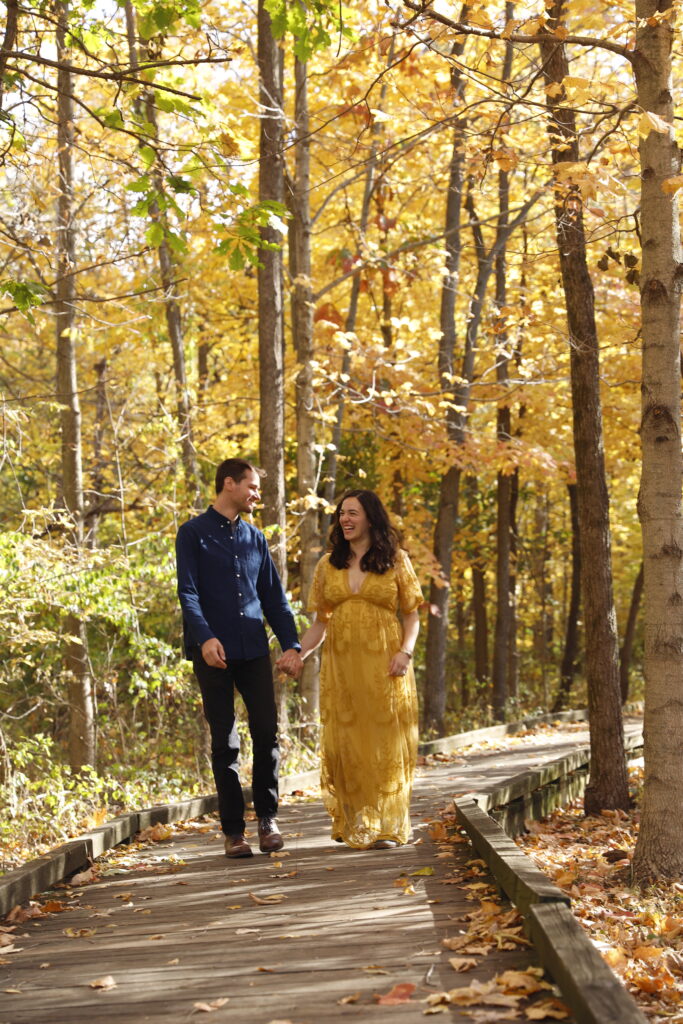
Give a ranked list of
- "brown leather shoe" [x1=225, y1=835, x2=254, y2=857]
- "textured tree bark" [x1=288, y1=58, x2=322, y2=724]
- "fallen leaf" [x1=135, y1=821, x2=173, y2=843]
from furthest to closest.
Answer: "textured tree bark" [x1=288, y1=58, x2=322, y2=724], "fallen leaf" [x1=135, y1=821, x2=173, y2=843], "brown leather shoe" [x1=225, y1=835, x2=254, y2=857]

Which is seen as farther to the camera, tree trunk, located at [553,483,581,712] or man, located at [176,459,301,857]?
tree trunk, located at [553,483,581,712]

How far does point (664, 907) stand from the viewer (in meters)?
6.74

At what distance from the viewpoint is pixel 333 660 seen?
775 centimetres

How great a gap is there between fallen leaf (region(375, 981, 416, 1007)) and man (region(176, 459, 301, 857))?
3312mm

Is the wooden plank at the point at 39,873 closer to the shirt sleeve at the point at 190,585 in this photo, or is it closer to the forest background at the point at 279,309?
the shirt sleeve at the point at 190,585

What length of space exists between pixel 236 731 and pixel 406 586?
1484 mm

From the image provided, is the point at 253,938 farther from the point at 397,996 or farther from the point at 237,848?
the point at 237,848

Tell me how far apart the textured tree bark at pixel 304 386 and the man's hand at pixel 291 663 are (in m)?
6.75

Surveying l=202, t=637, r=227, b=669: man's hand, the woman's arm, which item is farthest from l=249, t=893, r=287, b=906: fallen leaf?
the woman's arm

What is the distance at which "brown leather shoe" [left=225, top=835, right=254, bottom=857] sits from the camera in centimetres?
738

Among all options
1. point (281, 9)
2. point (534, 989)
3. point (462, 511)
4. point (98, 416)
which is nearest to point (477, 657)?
point (462, 511)

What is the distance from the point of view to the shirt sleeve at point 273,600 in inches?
310

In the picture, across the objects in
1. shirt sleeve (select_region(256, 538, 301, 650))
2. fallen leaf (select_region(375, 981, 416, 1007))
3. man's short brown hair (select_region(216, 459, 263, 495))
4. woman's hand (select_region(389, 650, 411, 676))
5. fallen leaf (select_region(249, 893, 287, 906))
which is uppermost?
man's short brown hair (select_region(216, 459, 263, 495))

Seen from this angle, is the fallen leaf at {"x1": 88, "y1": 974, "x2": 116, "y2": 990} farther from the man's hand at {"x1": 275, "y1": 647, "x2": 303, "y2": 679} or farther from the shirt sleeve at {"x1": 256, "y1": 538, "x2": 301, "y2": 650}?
the shirt sleeve at {"x1": 256, "y1": 538, "x2": 301, "y2": 650}
